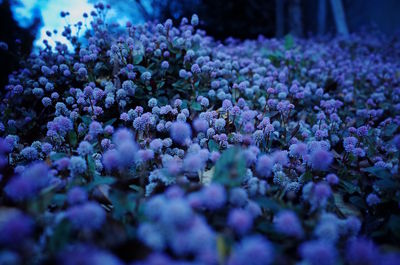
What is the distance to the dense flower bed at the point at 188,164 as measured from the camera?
91 centimetres

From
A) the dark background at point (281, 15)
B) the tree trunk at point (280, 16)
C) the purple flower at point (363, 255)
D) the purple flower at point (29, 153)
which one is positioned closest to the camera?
the purple flower at point (363, 255)

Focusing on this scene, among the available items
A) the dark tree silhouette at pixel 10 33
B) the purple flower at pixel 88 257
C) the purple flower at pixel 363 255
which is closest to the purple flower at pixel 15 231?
the purple flower at pixel 88 257

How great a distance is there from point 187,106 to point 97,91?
25.9 inches

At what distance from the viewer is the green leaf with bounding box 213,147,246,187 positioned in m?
1.11

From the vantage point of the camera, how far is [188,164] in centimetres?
117

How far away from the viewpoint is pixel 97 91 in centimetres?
213

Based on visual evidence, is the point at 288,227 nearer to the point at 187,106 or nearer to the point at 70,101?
the point at 187,106

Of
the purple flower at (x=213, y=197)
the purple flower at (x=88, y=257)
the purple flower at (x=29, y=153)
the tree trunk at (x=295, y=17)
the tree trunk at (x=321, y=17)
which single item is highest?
the tree trunk at (x=321, y=17)

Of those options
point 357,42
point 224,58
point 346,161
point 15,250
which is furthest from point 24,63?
point 357,42

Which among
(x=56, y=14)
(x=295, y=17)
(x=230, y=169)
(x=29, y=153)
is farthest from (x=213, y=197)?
(x=295, y=17)

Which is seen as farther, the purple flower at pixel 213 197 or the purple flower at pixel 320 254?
the purple flower at pixel 213 197

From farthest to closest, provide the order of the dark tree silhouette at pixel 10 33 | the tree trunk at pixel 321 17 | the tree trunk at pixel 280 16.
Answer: the tree trunk at pixel 321 17 → the tree trunk at pixel 280 16 → the dark tree silhouette at pixel 10 33

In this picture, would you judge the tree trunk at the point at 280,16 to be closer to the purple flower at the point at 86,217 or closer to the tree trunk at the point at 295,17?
the tree trunk at the point at 295,17

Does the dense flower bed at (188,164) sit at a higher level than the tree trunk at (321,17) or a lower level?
lower
